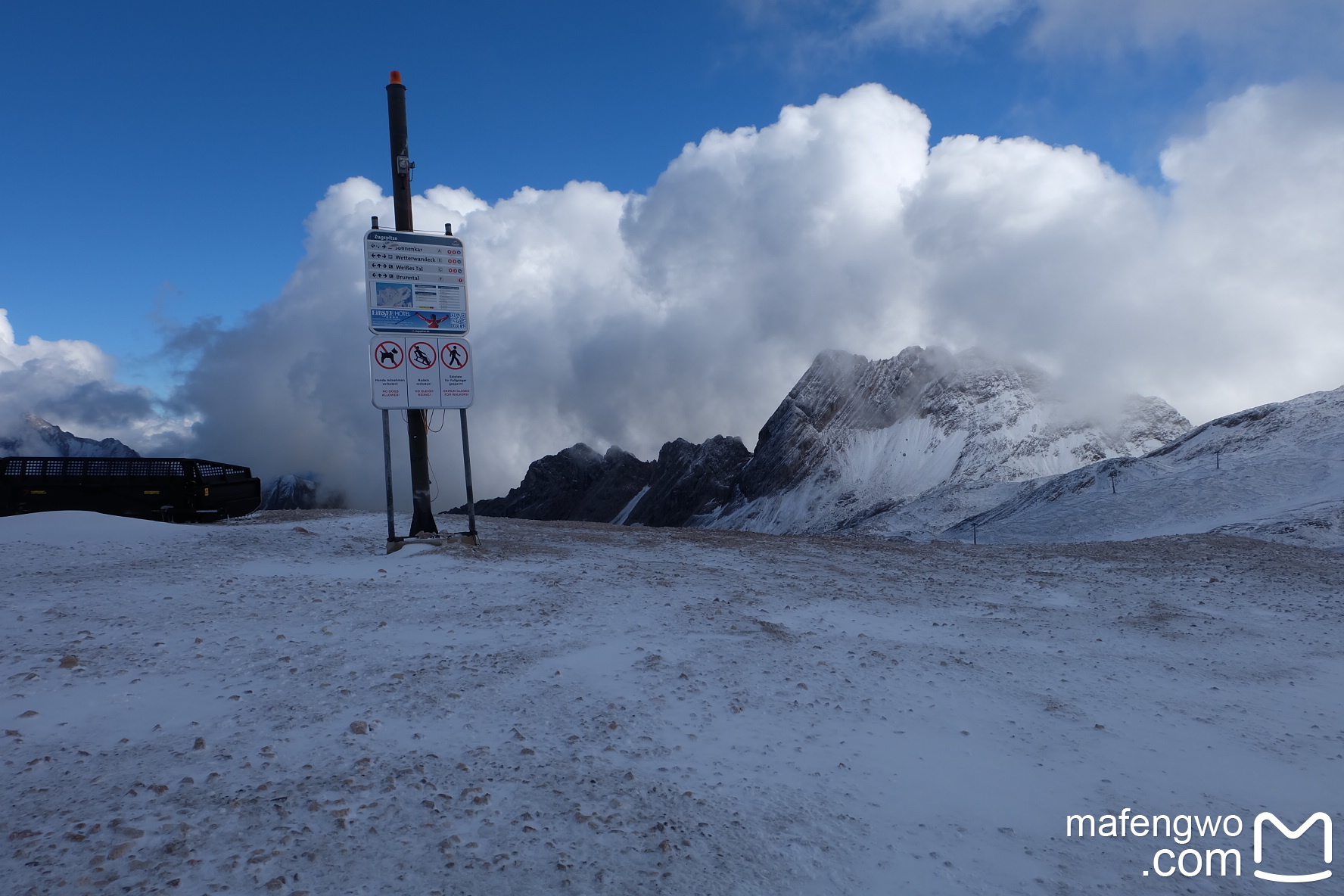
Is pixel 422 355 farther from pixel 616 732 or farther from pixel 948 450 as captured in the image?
pixel 948 450

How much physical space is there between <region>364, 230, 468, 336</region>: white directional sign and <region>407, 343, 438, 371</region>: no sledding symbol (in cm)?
21

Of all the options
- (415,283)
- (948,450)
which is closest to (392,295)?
(415,283)

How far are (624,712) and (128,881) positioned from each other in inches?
117

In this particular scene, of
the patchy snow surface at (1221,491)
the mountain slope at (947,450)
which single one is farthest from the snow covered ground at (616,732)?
the mountain slope at (947,450)

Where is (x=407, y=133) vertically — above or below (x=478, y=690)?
above

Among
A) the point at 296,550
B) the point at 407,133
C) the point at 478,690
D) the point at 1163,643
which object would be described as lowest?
the point at 1163,643

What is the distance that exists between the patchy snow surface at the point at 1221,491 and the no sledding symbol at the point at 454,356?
25.8 m

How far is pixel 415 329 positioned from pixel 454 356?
72 centimetres

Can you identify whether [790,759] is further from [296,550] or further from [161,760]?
[296,550]

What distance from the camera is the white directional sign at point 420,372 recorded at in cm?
1150

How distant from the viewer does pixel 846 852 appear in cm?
377

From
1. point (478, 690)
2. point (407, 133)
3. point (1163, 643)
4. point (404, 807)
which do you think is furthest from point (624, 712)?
point (407, 133)

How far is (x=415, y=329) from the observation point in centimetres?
1170

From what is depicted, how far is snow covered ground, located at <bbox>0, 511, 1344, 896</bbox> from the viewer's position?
3525 mm
